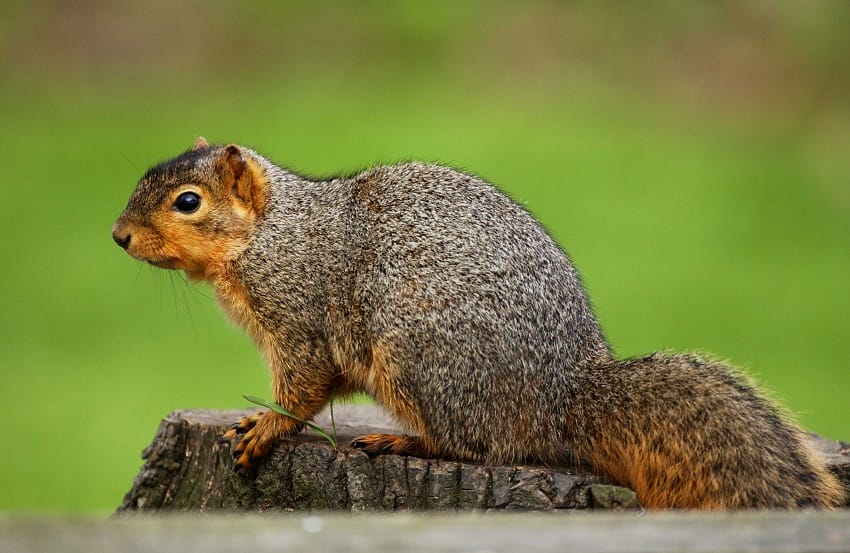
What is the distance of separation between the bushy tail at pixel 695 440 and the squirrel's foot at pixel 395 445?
370 mm

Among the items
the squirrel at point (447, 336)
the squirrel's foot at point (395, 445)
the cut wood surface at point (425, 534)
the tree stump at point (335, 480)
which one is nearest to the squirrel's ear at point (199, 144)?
the squirrel at point (447, 336)

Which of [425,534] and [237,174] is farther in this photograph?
[237,174]

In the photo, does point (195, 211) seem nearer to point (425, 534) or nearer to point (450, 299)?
point (450, 299)

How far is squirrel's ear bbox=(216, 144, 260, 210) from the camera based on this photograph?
3.18m

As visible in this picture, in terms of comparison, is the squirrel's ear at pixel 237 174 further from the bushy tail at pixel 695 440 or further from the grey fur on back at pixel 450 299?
the bushy tail at pixel 695 440

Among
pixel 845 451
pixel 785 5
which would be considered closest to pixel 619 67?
pixel 785 5

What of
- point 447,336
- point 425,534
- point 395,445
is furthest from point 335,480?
point 425,534

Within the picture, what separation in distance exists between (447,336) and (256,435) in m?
0.56

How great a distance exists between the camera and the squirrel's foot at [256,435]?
2.95 metres

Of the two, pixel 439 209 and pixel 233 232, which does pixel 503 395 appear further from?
pixel 233 232

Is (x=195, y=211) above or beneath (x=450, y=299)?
above

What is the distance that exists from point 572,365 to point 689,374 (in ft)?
0.94

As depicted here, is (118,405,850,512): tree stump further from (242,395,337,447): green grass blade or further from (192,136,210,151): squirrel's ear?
(192,136,210,151): squirrel's ear

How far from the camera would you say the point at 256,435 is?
296 cm
